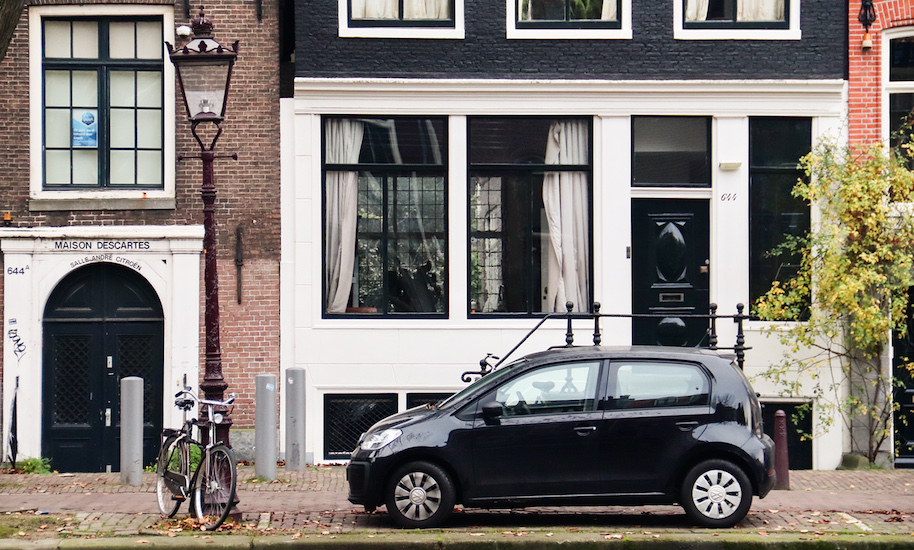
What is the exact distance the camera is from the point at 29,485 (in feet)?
39.8

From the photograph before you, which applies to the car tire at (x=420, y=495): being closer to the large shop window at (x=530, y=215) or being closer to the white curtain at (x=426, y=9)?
the large shop window at (x=530, y=215)

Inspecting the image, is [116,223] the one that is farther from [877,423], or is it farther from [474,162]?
[877,423]

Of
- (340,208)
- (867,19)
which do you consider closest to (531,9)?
(340,208)

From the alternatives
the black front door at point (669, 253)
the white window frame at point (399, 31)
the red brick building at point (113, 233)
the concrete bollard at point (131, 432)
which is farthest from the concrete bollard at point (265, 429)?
the black front door at point (669, 253)

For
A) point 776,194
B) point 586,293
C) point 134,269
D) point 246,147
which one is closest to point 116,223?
point 134,269

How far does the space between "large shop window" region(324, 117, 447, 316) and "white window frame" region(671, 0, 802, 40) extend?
3374 mm

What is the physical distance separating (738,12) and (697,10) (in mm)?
545

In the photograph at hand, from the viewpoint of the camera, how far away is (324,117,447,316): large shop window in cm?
1440

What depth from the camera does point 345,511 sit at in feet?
34.6

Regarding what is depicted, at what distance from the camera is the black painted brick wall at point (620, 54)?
1430cm

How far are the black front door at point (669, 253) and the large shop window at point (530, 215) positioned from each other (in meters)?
0.66

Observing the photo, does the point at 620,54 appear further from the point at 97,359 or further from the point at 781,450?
the point at 97,359

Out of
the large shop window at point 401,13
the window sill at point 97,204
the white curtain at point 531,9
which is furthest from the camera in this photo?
the white curtain at point 531,9

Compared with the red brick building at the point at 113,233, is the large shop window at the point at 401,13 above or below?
above
